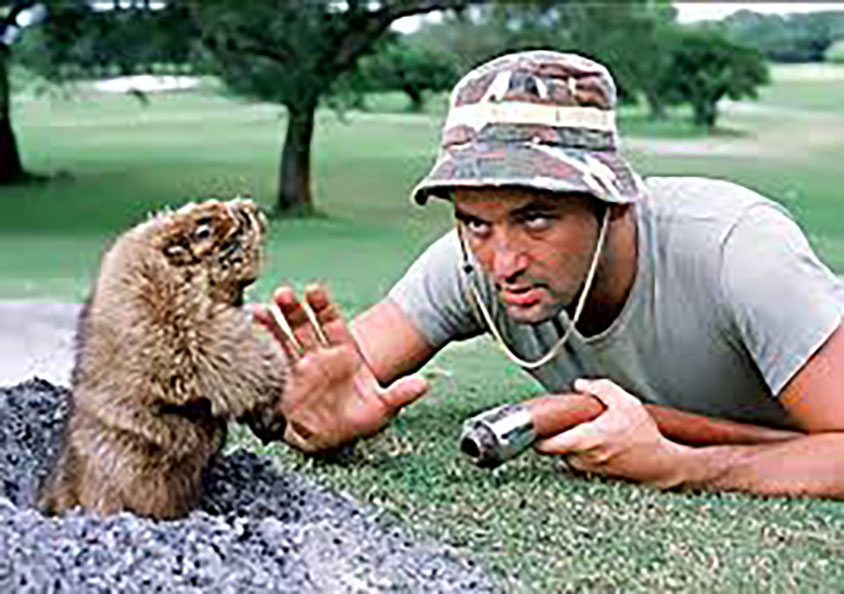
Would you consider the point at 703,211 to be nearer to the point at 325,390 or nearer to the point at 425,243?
the point at 325,390

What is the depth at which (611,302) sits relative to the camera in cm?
328

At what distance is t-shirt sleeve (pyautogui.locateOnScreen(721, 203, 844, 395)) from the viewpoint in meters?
3.05

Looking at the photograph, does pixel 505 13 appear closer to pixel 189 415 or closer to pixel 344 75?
pixel 344 75

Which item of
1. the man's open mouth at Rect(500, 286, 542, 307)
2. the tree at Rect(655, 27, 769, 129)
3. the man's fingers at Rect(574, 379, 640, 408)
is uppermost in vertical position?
the man's open mouth at Rect(500, 286, 542, 307)

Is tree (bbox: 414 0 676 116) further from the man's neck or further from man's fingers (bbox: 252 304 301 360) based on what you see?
man's fingers (bbox: 252 304 301 360)

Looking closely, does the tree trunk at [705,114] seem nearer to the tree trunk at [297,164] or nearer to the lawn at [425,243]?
the lawn at [425,243]

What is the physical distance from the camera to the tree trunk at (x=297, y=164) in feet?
62.5

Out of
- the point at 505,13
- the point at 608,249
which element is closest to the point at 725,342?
Result: the point at 608,249

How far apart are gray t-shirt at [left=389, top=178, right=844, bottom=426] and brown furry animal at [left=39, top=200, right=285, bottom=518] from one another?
34.0 inches

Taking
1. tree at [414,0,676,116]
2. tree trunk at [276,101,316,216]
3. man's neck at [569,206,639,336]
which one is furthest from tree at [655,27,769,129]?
man's neck at [569,206,639,336]

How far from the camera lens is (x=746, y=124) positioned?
34.1 metres

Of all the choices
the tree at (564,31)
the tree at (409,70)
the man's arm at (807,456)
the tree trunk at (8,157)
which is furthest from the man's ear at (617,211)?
the tree trunk at (8,157)

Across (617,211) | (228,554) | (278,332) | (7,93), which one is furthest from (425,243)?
(228,554)

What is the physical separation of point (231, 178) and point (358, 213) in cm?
401
